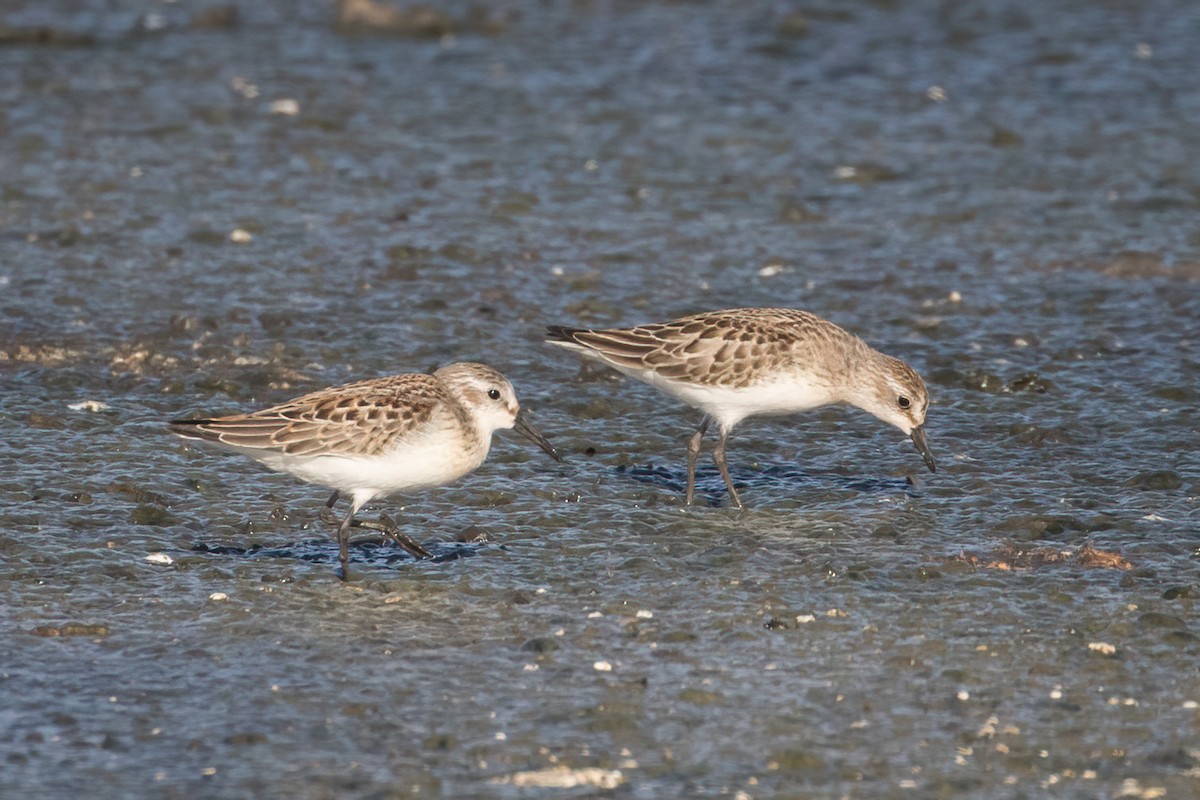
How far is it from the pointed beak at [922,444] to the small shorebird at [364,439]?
9.63 feet

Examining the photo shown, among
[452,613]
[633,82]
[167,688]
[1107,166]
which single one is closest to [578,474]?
[452,613]

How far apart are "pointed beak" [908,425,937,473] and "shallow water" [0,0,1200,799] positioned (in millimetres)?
118

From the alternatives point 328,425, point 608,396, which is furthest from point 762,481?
point 328,425

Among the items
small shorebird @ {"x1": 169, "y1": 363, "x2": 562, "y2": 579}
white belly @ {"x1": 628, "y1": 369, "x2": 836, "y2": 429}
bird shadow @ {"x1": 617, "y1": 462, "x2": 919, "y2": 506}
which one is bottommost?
bird shadow @ {"x1": 617, "y1": 462, "x2": 919, "y2": 506}

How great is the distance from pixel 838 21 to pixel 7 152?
1022cm

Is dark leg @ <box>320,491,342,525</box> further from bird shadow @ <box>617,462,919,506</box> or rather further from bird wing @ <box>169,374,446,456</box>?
bird shadow @ <box>617,462,919,506</box>

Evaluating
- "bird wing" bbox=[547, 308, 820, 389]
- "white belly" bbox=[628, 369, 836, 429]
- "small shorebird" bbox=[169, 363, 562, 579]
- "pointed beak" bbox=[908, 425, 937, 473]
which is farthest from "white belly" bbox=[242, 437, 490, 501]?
"pointed beak" bbox=[908, 425, 937, 473]

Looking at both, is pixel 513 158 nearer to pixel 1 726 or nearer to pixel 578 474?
pixel 578 474

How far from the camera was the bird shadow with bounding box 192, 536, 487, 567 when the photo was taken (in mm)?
9773

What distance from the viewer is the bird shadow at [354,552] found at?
32.1ft

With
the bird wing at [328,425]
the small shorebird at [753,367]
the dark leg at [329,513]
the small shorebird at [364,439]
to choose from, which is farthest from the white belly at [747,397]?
the dark leg at [329,513]

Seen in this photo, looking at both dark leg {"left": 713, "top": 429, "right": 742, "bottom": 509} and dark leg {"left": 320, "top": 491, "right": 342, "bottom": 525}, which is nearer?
dark leg {"left": 320, "top": 491, "right": 342, "bottom": 525}

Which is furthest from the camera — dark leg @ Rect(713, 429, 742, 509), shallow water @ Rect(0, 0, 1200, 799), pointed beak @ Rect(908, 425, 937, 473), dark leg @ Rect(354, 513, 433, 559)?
pointed beak @ Rect(908, 425, 937, 473)

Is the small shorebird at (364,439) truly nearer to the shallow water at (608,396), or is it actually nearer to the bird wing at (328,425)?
the bird wing at (328,425)
